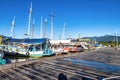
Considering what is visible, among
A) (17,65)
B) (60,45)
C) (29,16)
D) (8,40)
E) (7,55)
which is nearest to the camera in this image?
(17,65)

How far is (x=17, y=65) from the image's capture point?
16172 millimetres

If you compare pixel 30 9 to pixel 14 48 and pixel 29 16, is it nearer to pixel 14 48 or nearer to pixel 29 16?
pixel 29 16

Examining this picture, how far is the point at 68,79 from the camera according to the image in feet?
37.8

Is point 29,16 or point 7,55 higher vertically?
point 29,16

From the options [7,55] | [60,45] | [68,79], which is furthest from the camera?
[60,45]

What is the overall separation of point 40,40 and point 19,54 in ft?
19.3

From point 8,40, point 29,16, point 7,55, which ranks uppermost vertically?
point 29,16

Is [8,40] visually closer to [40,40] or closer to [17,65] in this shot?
[40,40]

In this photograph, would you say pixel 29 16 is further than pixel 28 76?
Yes

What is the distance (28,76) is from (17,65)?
4410mm

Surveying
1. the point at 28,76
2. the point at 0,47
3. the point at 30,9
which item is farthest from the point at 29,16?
the point at 28,76

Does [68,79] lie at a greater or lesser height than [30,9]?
lesser

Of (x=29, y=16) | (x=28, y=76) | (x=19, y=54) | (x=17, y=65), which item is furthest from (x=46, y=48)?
(x=28, y=76)

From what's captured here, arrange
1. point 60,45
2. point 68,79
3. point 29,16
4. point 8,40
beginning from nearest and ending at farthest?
point 68,79, point 8,40, point 29,16, point 60,45
